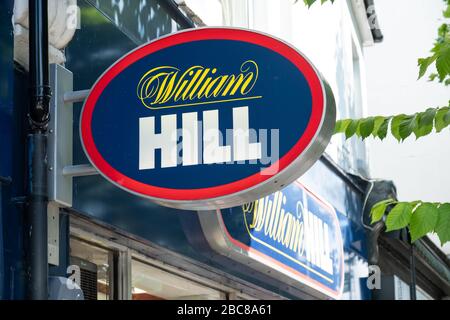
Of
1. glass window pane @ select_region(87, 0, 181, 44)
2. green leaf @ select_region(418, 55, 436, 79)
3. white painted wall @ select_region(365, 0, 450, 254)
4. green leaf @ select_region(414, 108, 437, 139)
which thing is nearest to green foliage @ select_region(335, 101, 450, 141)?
green leaf @ select_region(414, 108, 437, 139)

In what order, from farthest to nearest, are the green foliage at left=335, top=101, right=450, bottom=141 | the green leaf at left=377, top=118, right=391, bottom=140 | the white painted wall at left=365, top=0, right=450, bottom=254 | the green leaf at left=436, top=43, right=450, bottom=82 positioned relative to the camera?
1. the white painted wall at left=365, top=0, right=450, bottom=254
2. the green leaf at left=377, top=118, right=391, bottom=140
3. the green foliage at left=335, top=101, right=450, bottom=141
4. the green leaf at left=436, top=43, right=450, bottom=82

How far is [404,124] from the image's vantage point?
5957mm

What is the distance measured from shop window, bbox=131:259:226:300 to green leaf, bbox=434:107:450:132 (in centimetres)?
221

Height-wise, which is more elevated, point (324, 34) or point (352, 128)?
point (324, 34)

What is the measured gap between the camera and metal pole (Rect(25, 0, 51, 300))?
16.9 feet

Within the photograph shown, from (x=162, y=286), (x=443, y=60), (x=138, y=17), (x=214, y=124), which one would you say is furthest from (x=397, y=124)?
(x=162, y=286)

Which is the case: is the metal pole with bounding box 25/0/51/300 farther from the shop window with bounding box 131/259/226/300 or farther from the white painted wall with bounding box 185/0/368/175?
the white painted wall with bounding box 185/0/368/175

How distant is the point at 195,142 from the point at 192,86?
29 centimetres

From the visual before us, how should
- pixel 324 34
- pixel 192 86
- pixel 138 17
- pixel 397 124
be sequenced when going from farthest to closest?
1. pixel 324 34
2. pixel 138 17
3. pixel 397 124
4. pixel 192 86

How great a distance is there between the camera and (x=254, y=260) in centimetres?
761

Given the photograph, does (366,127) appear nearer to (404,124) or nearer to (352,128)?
(352,128)

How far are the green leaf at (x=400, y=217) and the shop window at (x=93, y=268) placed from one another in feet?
6.02

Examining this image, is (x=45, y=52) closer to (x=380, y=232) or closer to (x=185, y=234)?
(x=185, y=234)
